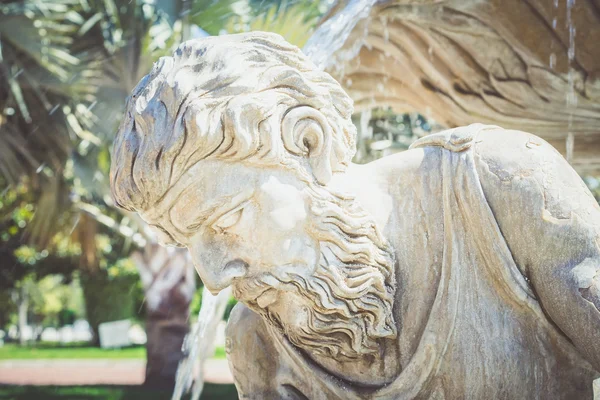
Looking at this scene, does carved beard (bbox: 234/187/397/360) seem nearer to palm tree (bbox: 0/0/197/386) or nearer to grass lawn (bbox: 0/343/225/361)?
palm tree (bbox: 0/0/197/386)

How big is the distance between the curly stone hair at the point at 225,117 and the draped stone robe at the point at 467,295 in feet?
1.00

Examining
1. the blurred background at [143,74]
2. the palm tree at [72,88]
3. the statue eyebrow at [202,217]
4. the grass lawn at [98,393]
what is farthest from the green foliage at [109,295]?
→ the statue eyebrow at [202,217]

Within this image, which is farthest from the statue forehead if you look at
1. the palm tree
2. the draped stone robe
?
the palm tree

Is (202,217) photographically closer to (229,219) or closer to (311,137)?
(229,219)

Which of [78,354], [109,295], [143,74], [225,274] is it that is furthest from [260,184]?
[109,295]

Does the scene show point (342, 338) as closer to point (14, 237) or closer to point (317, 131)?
point (317, 131)

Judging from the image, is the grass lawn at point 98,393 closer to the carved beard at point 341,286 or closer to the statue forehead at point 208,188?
the carved beard at point 341,286

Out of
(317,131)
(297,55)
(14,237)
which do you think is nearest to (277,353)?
(317,131)

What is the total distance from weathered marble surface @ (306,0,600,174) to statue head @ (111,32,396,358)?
A: 5.70 feet

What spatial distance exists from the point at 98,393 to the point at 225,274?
33.0 feet

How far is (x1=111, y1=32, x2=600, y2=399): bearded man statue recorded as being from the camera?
68.8 inches

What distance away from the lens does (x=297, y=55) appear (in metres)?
1.88

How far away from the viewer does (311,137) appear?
1.87m

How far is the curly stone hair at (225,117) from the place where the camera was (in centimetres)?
171
